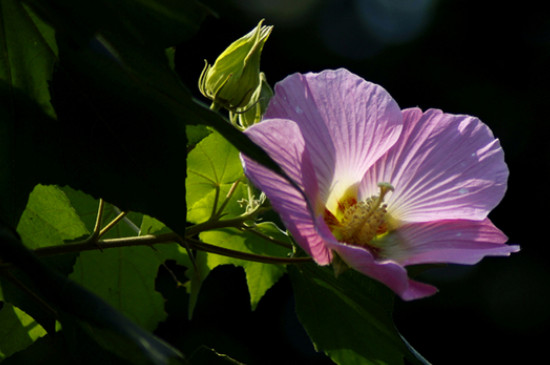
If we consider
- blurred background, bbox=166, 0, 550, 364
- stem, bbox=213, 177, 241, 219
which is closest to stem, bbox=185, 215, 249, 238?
stem, bbox=213, 177, 241, 219

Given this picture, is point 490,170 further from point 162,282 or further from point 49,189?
point 162,282

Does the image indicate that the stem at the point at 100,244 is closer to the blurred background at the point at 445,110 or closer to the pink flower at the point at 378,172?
the pink flower at the point at 378,172

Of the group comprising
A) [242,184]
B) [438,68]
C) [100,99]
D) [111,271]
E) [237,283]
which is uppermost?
[100,99]

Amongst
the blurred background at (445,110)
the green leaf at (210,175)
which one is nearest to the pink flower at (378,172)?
the green leaf at (210,175)

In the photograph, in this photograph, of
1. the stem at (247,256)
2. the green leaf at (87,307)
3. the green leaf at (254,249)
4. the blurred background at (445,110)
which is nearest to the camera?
the green leaf at (87,307)

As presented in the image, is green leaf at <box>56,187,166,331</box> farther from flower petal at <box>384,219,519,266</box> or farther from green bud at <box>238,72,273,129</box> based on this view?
flower petal at <box>384,219,519,266</box>

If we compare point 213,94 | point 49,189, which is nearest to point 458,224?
point 213,94
